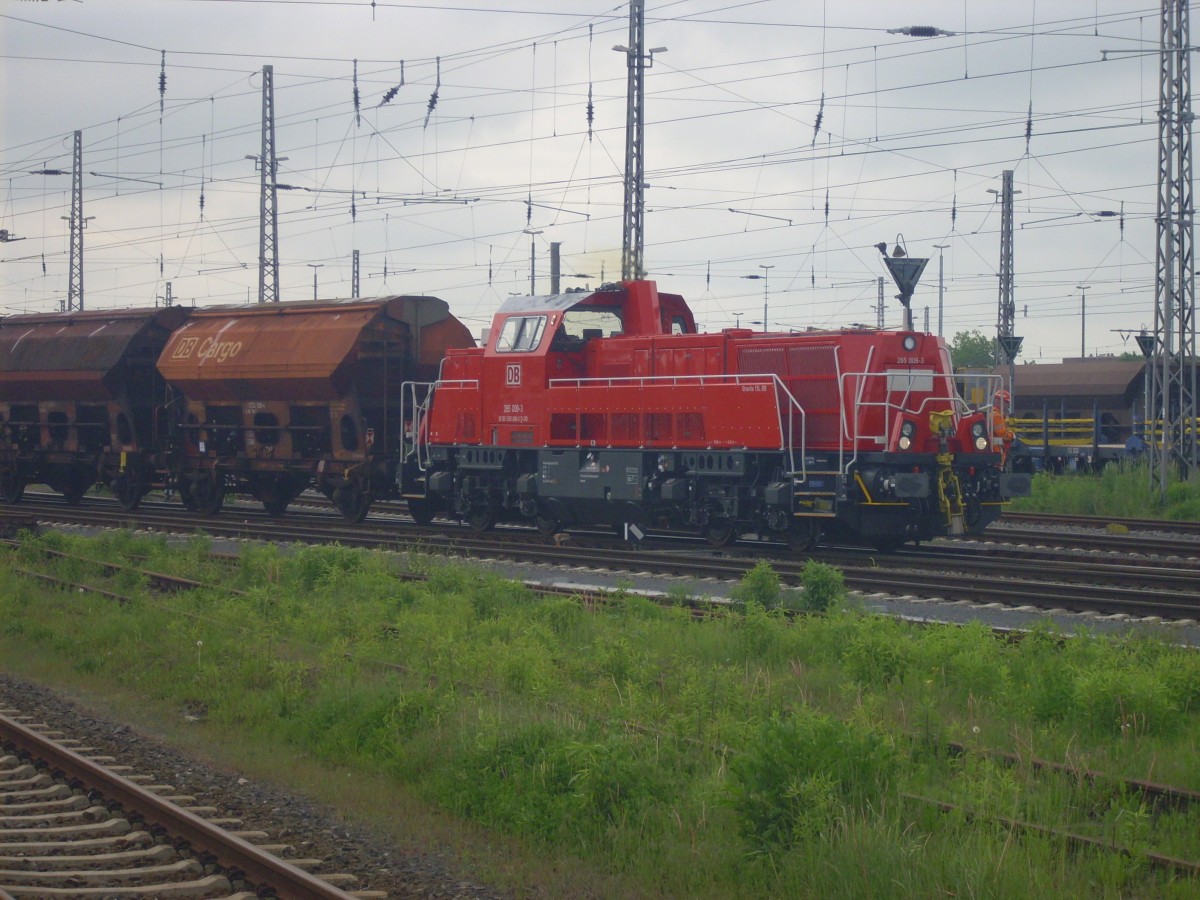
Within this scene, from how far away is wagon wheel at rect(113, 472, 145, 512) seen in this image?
26.5 m

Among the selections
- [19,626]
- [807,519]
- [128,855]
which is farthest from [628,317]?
[128,855]

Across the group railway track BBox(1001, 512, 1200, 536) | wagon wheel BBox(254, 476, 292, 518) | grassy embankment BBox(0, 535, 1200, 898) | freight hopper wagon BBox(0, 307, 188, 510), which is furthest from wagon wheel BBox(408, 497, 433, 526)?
railway track BBox(1001, 512, 1200, 536)

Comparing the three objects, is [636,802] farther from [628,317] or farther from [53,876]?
A: [628,317]

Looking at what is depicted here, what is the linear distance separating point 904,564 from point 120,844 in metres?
12.1

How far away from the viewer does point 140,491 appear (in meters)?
26.6

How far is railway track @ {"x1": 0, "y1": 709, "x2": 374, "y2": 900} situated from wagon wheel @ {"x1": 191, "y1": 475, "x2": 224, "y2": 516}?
17.8 metres

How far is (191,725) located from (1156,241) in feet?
71.6

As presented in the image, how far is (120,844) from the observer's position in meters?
6.68

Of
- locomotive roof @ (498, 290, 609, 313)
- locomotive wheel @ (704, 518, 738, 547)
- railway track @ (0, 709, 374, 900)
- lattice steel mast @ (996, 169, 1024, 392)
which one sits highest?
lattice steel mast @ (996, 169, 1024, 392)

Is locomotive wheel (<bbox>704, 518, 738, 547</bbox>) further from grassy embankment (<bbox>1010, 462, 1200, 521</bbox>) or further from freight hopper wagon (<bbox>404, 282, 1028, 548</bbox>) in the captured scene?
grassy embankment (<bbox>1010, 462, 1200, 521</bbox>)

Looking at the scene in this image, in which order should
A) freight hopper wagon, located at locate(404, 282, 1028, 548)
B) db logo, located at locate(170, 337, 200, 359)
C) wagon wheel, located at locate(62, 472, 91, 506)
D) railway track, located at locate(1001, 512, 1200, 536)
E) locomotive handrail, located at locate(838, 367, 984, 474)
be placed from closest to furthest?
locomotive handrail, located at locate(838, 367, 984, 474) → freight hopper wagon, located at locate(404, 282, 1028, 548) → railway track, located at locate(1001, 512, 1200, 536) → db logo, located at locate(170, 337, 200, 359) → wagon wheel, located at locate(62, 472, 91, 506)

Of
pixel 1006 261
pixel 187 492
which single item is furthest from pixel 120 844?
pixel 1006 261

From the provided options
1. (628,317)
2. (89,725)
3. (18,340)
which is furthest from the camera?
(18,340)

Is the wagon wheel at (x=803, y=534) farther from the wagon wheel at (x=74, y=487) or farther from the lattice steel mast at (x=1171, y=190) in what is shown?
the wagon wheel at (x=74, y=487)
